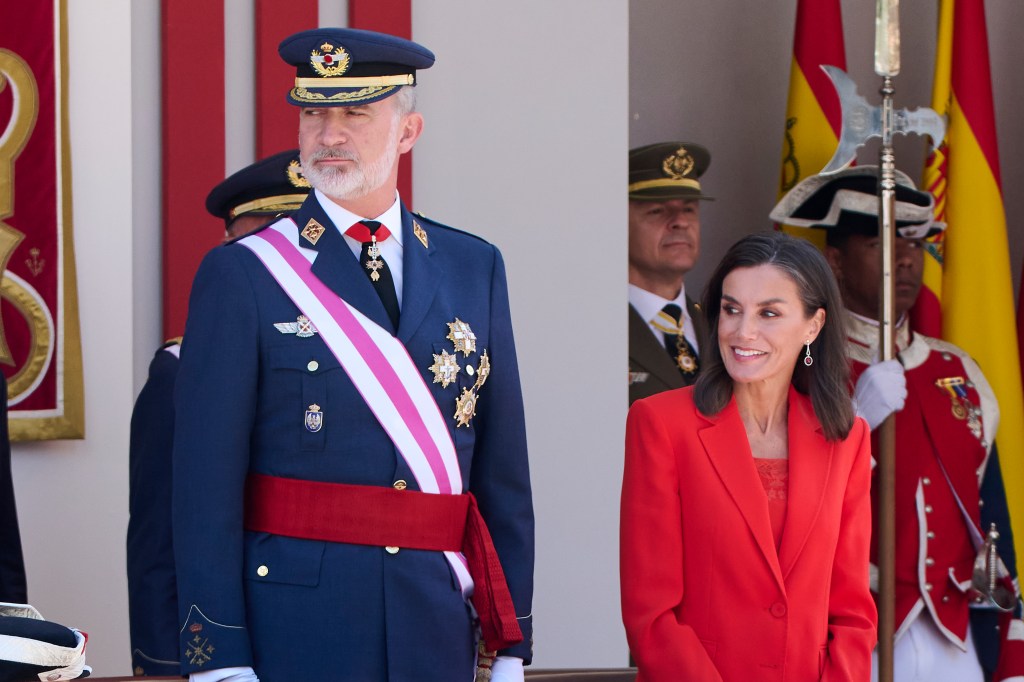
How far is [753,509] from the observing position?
110 inches

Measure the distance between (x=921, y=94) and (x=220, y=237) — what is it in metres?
3.24

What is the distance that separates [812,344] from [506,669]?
902mm

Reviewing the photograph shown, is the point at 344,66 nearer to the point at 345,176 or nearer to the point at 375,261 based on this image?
the point at 345,176

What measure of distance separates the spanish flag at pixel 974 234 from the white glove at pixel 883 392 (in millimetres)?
1197

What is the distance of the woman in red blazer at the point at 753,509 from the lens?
2.79m

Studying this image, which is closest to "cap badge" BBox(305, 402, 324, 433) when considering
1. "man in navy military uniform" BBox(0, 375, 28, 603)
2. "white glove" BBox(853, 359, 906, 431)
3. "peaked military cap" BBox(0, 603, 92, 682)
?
"peaked military cap" BBox(0, 603, 92, 682)

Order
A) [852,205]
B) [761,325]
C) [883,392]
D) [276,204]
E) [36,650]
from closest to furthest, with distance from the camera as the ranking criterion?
[36,650] < [761,325] < [276,204] < [883,392] < [852,205]

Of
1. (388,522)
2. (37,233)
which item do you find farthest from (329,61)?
(37,233)

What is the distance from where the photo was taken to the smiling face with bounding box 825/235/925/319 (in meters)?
4.74

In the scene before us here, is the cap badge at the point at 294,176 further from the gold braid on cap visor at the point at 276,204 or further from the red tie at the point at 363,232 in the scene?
the red tie at the point at 363,232

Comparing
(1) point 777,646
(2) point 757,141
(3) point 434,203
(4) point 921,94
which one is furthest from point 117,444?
(4) point 921,94

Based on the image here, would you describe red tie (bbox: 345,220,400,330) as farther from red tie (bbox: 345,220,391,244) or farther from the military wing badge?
the military wing badge

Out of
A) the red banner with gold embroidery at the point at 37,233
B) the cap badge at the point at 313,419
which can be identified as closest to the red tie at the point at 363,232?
the cap badge at the point at 313,419

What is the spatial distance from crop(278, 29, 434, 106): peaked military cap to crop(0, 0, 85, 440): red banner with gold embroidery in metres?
1.24
